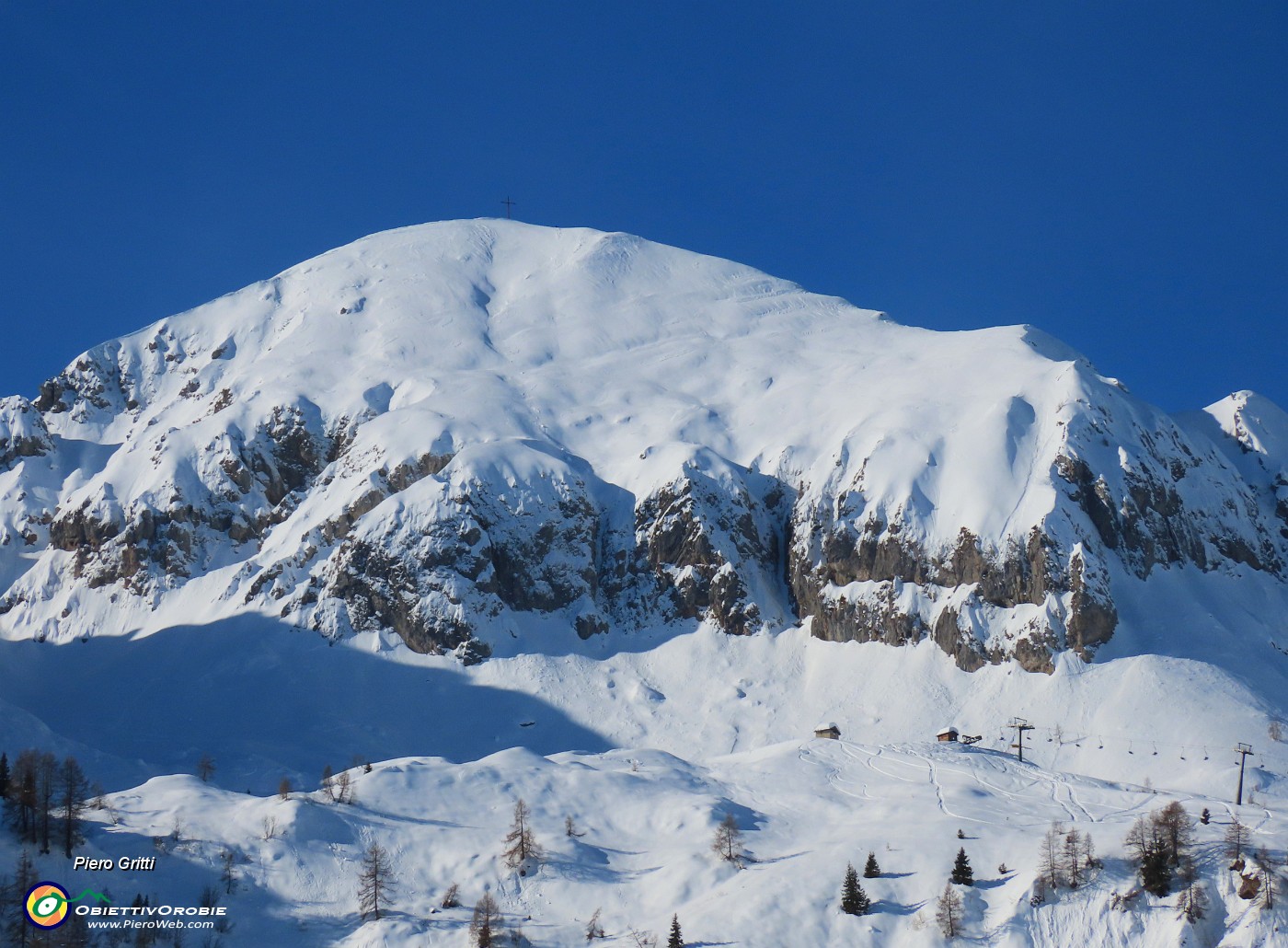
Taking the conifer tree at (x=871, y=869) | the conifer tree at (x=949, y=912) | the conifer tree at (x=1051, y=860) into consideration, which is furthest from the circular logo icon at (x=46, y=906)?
the conifer tree at (x=1051, y=860)

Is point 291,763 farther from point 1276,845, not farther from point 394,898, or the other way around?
point 1276,845

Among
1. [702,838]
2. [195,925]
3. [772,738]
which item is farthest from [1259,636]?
[195,925]

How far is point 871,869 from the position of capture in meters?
117

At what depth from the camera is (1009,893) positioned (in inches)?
4432

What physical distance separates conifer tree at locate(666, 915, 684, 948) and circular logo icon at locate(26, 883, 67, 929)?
39160mm

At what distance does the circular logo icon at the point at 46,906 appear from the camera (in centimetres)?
10375

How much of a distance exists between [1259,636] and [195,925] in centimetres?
13128

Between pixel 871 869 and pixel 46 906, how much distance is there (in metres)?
55.8

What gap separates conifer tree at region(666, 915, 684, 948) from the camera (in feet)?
355

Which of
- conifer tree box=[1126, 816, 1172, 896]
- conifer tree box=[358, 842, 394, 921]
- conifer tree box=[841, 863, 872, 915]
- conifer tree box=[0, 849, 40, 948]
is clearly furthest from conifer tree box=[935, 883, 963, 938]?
conifer tree box=[0, 849, 40, 948]

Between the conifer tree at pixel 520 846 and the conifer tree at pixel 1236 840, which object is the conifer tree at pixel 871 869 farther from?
the conifer tree at pixel 520 846


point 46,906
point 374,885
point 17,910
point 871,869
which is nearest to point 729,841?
point 871,869

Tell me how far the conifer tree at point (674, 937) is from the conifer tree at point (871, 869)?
14.6 m

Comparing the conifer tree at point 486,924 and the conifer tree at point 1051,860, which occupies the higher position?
the conifer tree at point 1051,860
